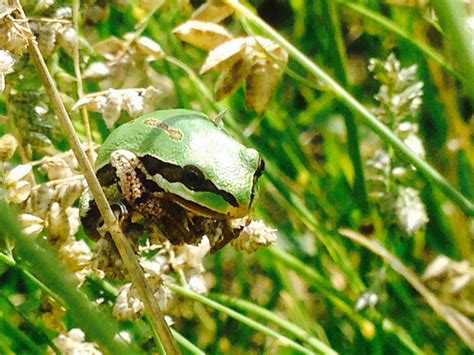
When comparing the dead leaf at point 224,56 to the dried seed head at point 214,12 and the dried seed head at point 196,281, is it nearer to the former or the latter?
the dried seed head at point 214,12

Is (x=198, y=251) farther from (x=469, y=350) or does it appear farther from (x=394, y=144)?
(x=469, y=350)

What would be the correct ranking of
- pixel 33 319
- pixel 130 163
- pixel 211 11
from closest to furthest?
pixel 130 163 < pixel 211 11 < pixel 33 319

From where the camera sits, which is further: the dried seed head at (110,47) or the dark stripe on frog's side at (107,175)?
the dried seed head at (110,47)

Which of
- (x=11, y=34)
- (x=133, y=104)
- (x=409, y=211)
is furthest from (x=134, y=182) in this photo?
(x=409, y=211)

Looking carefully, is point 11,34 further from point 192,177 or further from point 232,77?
point 232,77

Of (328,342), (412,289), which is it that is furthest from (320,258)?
(412,289)

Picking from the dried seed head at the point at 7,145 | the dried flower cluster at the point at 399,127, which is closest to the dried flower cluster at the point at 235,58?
the dried flower cluster at the point at 399,127
